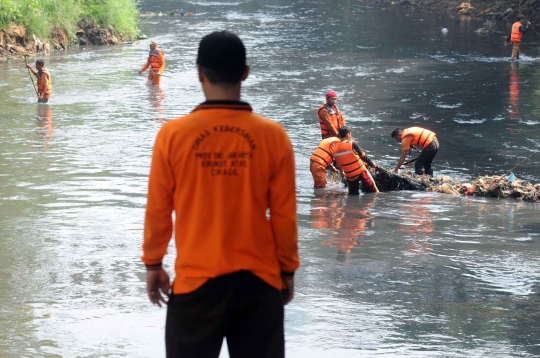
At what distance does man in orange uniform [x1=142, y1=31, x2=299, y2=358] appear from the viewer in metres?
3.40

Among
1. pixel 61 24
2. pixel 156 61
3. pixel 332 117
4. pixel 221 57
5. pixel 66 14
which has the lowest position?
pixel 332 117

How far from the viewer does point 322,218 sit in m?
11.2

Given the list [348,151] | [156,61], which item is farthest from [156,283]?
[156,61]

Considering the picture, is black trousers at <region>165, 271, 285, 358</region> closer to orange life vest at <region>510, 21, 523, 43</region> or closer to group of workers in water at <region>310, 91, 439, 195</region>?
group of workers in water at <region>310, 91, 439, 195</region>

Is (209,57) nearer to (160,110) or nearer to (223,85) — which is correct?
(223,85)

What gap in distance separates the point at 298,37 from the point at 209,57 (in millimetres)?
37870

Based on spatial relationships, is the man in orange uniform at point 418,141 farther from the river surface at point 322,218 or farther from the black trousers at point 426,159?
the river surface at point 322,218

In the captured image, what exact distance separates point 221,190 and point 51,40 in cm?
3378

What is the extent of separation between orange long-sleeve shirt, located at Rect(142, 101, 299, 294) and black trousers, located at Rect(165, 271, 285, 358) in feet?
0.15

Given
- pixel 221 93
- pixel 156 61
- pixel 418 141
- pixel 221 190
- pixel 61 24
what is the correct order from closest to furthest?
pixel 221 190
pixel 221 93
pixel 418 141
pixel 156 61
pixel 61 24

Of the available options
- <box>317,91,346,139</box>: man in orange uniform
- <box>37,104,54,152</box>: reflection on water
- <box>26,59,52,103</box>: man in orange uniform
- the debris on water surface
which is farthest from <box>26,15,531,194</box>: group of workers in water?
<box>26,59,52,103</box>: man in orange uniform

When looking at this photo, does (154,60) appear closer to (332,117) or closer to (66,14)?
(332,117)

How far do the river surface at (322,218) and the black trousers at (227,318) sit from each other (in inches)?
87.5

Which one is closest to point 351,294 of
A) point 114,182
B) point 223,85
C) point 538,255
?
point 538,255
